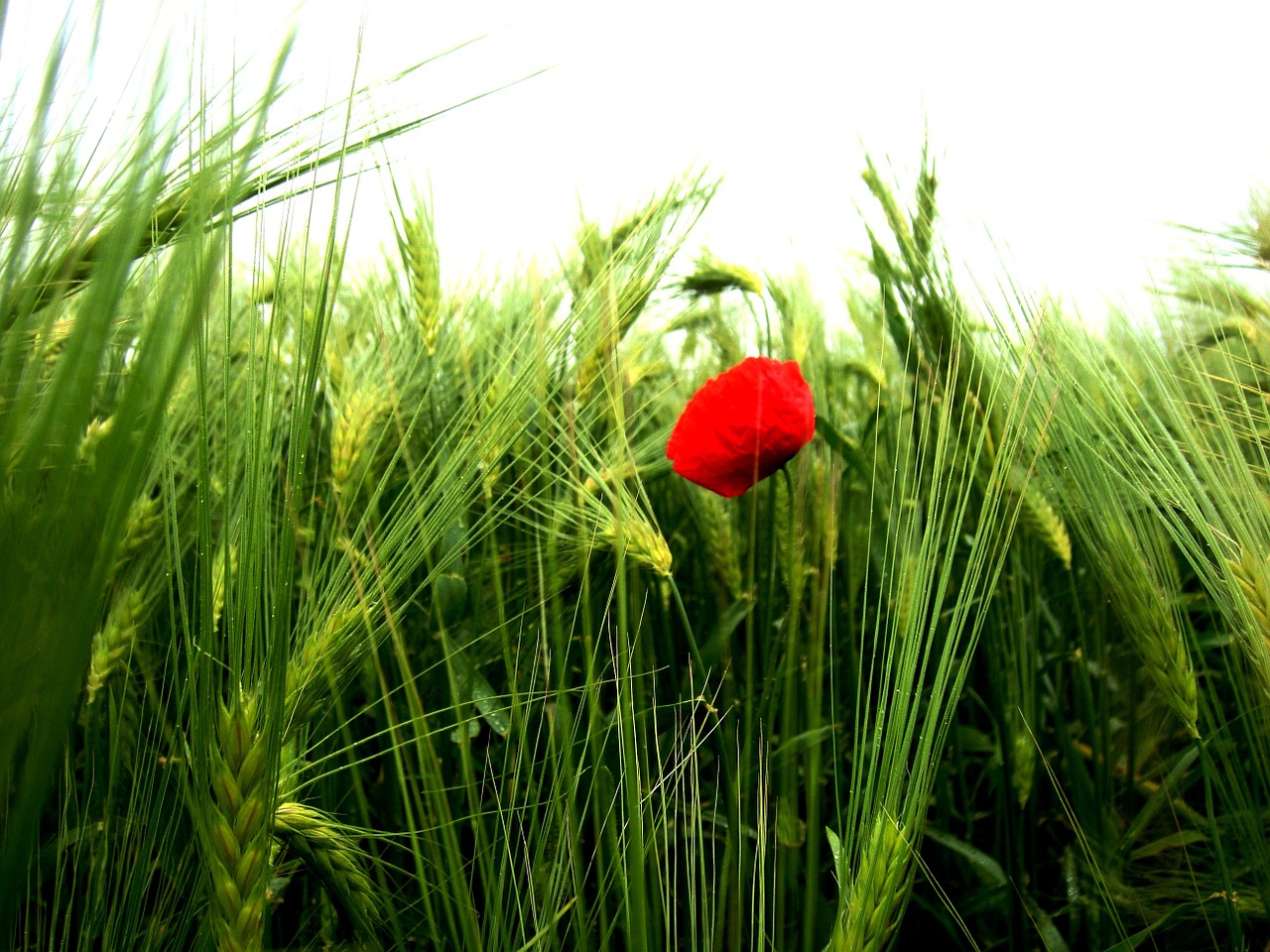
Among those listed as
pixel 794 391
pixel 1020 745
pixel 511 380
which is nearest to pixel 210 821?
pixel 511 380

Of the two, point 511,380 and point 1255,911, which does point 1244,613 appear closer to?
point 1255,911

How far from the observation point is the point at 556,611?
1.29 ft

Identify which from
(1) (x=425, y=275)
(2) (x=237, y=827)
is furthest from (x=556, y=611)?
(1) (x=425, y=275)

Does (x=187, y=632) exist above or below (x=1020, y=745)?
above

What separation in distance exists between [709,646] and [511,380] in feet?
1.07

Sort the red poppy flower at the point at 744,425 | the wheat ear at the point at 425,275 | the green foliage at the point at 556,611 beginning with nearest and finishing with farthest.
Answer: the green foliage at the point at 556,611
the red poppy flower at the point at 744,425
the wheat ear at the point at 425,275

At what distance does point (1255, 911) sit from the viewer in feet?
1.99

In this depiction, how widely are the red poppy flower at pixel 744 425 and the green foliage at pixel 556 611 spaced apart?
0.13ft

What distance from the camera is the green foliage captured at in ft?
1.08

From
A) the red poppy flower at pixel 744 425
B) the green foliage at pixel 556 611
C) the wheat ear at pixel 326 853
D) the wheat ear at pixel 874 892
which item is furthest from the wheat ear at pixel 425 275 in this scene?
the wheat ear at pixel 874 892

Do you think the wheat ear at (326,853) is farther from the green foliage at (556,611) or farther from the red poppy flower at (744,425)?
the red poppy flower at (744,425)

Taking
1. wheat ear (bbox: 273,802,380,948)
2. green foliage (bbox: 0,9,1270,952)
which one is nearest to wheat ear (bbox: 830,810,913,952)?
green foliage (bbox: 0,9,1270,952)

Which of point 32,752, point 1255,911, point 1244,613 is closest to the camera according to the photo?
point 32,752

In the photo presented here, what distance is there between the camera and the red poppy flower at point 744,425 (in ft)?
2.06
